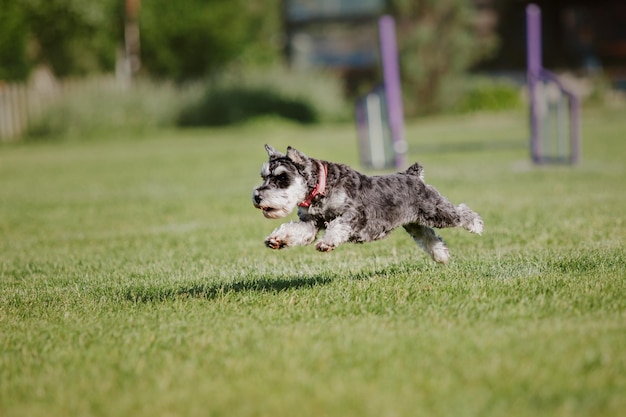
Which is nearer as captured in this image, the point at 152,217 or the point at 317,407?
the point at 317,407

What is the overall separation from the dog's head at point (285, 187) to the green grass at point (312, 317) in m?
0.66

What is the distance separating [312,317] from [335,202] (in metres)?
1.06

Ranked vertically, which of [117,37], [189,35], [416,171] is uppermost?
[117,37]

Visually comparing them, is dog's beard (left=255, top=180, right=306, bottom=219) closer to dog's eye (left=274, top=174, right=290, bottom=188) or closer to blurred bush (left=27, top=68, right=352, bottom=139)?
dog's eye (left=274, top=174, right=290, bottom=188)

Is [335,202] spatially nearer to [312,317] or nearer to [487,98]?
[312,317]

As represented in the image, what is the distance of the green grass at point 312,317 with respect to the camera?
406 cm

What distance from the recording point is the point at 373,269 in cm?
738

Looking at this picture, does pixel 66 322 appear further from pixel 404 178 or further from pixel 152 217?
pixel 152 217

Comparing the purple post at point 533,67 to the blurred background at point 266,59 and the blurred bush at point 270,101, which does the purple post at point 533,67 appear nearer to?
the blurred background at point 266,59

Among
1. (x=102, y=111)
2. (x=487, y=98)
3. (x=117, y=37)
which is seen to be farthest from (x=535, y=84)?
(x=117, y=37)

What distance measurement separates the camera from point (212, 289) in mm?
6801

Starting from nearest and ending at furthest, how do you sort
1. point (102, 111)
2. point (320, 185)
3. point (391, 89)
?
point (320, 185)
point (391, 89)
point (102, 111)

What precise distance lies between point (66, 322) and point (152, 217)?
6.65 meters

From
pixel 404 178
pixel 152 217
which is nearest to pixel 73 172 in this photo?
pixel 152 217
